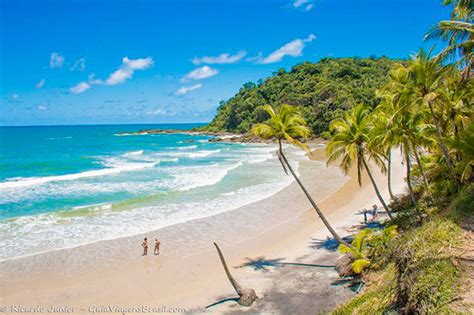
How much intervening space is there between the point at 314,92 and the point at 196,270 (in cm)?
7450

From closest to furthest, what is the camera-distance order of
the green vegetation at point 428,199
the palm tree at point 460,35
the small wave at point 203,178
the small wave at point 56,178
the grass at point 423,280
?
the grass at point 423,280, the green vegetation at point 428,199, the palm tree at point 460,35, the small wave at point 203,178, the small wave at point 56,178

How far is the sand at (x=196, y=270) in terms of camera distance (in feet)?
34.4

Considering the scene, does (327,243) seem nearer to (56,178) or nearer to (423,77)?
(423,77)

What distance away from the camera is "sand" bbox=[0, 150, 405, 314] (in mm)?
10477

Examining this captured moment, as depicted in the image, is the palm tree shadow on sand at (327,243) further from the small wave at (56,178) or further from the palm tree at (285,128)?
the small wave at (56,178)

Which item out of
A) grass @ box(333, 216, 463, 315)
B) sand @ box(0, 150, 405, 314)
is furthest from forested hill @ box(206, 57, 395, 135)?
grass @ box(333, 216, 463, 315)

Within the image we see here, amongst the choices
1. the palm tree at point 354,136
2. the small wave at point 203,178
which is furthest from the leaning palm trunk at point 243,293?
the small wave at point 203,178

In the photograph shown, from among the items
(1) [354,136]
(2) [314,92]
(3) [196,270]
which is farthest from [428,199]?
(2) [314,92]

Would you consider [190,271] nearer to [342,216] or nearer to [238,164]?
[342,216]

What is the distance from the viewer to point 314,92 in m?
82.3

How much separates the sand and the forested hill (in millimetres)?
55221

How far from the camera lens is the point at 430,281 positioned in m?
5.73

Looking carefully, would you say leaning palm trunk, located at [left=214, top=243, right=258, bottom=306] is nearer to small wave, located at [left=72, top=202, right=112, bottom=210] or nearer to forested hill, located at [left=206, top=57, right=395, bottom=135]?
small wave, located at [left=72, top=202, right=112, bottom=210]

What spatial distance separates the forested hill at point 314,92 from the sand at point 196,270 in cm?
5522
